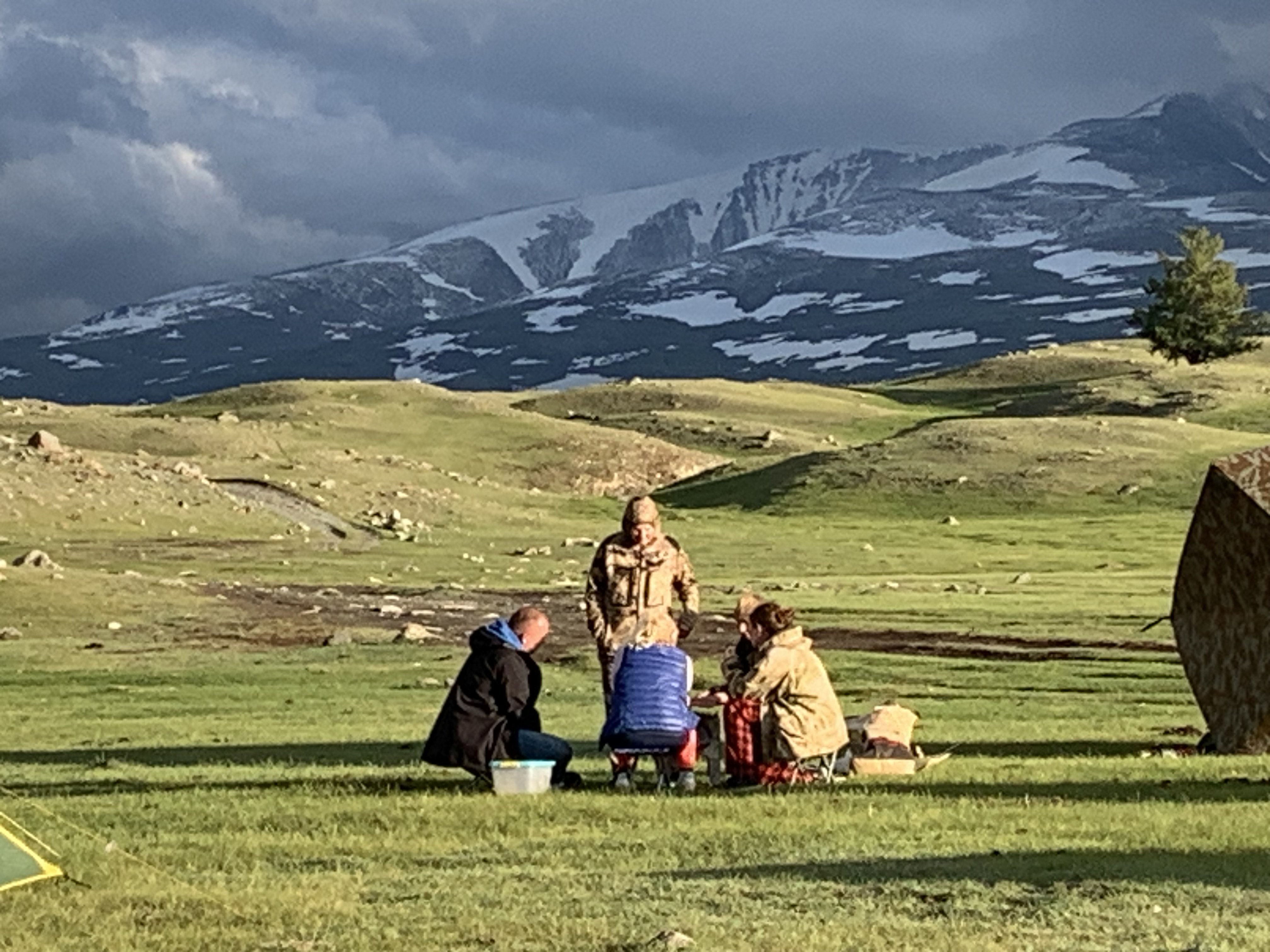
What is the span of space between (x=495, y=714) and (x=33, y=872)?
5821 millimetres

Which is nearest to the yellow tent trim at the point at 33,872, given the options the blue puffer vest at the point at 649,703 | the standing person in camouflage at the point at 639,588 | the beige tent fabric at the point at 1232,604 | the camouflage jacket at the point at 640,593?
the blue puffer vest at the point at 649,703

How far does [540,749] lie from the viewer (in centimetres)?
1922

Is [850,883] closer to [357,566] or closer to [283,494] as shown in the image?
[357,566]

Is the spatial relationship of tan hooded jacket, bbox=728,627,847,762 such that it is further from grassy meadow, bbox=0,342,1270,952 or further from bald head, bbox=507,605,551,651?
bald head, bbox=507,605,551,651

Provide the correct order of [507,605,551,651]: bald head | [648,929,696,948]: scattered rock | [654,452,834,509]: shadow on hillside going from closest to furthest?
[648,929,696,948]: scattered rock
[507,605,551,651]: bald head
[654,452,834,509]: shadow on hillside

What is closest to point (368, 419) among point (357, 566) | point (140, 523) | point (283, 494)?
point (283, 494)

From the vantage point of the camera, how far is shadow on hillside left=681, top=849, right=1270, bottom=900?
13.8m

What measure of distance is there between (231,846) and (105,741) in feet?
32.7

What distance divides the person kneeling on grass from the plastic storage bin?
29 centimetres

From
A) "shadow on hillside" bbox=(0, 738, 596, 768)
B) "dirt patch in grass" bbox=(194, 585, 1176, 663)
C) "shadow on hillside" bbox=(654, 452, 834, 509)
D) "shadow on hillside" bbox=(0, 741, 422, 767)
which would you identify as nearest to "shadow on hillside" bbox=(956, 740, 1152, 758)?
"shadow on hillside" bbox=(0, 738, 596, 768)

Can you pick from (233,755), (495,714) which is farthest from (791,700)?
(233,755)

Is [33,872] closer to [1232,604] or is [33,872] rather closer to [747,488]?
[1232,604]

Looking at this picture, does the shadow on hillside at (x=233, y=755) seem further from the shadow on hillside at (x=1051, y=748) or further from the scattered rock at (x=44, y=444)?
the scattered rock at (x=44, y=444)

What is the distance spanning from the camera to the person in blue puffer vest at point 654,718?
62.4ft
